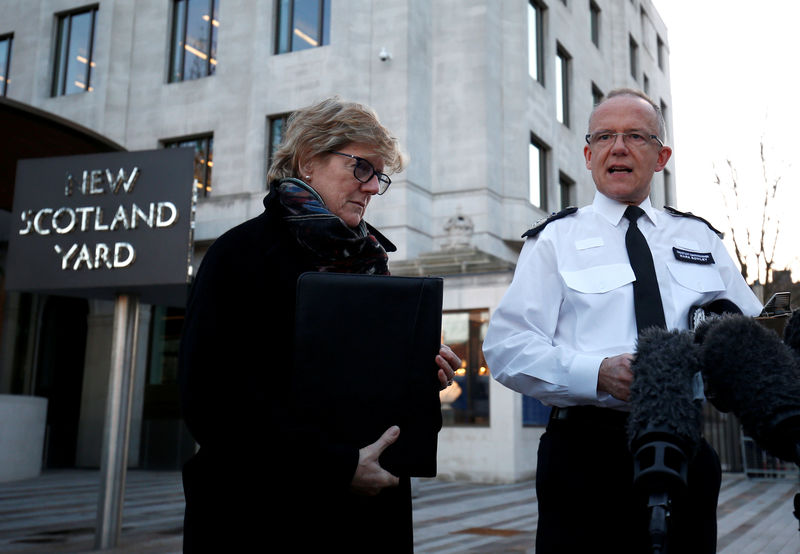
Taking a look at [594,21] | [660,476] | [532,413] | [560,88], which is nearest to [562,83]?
[560,88]

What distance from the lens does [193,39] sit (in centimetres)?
2203

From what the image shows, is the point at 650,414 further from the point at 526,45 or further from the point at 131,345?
the point at 526,45

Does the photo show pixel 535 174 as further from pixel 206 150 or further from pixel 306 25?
pixel 206 150

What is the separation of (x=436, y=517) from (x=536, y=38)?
16203mm

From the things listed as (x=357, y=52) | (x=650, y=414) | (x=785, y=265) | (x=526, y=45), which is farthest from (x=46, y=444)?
(x=650, y=414)

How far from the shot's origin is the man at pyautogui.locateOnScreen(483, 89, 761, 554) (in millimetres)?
2346

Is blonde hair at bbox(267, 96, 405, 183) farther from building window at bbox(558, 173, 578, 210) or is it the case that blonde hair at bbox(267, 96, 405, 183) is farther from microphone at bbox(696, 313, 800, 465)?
building window at bbox(558, 173, 578, 210)

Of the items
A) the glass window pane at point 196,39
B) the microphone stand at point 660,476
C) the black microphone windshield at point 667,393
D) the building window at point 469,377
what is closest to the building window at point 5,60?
the glass window pane at point 196,39

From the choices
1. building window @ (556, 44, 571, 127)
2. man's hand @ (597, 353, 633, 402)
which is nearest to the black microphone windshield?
man's hand @ (597, 353, 633, 402)

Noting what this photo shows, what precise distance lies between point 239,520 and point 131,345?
620 cm

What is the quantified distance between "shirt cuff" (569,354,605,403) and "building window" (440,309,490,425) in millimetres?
13322

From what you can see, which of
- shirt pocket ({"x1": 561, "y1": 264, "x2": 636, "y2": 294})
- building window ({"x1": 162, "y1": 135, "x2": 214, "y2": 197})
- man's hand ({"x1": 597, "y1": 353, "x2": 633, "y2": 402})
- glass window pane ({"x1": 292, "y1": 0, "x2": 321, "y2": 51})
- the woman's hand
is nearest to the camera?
man's hand ({"x1": 597, "y1": 353, "x2": 633, "y2": 402})

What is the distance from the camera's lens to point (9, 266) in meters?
7.59

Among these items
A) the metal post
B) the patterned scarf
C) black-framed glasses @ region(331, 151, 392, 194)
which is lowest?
the metal post
